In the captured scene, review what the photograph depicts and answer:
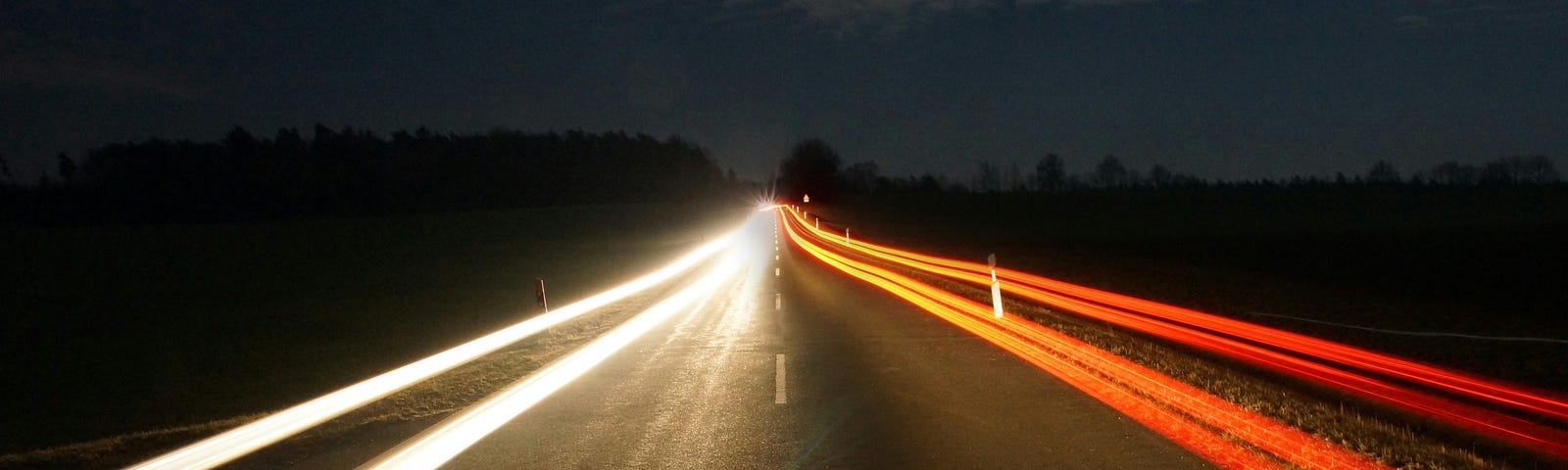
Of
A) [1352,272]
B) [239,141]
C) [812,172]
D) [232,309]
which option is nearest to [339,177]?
[239,141]

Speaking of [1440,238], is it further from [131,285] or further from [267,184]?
[267,184]

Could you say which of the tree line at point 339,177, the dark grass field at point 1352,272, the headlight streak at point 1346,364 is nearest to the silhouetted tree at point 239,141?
the tree line at point 339,177

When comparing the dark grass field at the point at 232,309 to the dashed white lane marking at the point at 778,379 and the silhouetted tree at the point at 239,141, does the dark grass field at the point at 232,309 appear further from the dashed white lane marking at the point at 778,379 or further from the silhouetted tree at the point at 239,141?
the silhouetted tree at the point at 239,141

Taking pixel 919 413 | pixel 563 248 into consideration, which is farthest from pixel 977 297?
pixel 563 248

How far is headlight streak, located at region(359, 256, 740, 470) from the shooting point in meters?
6.50

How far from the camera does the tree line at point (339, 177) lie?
273ft

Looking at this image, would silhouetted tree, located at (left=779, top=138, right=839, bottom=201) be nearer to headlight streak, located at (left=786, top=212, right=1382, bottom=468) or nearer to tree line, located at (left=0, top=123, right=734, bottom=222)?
tree line, located at (left=0, top=123, right=734, bottom=222)

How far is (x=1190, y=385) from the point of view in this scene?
840 cm

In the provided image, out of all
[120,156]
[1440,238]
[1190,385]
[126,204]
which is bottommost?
[1440,238]

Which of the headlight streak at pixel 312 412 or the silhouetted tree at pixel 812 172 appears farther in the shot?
the silhouetted tree at pixel 812 172

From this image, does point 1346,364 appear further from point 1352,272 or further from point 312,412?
point 1352,272

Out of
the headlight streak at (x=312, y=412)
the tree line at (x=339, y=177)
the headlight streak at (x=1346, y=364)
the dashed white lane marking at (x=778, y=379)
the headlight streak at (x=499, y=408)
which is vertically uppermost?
the tree line at (x=339, y=177)

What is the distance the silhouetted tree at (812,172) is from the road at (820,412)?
93995 mm

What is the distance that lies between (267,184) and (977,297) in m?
Answer: 93.6
